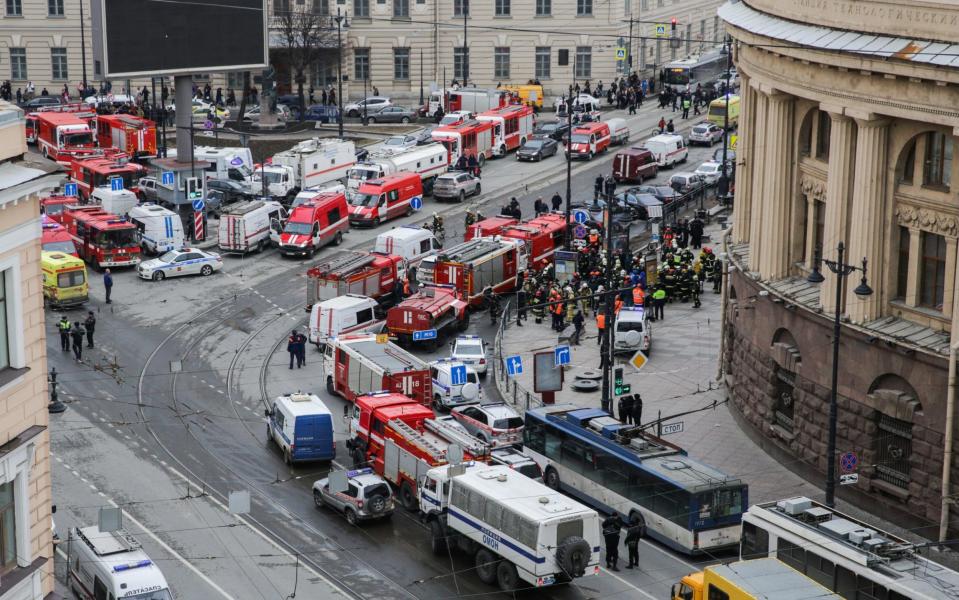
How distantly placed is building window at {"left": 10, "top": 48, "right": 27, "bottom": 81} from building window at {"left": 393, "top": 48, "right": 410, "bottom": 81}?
85.2ft

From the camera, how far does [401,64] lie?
117875 mm

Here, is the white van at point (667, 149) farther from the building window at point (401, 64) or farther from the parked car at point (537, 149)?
the building window at point (401, 64)

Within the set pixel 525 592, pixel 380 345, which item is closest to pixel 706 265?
pixel 380 345

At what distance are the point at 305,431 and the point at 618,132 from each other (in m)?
53.5

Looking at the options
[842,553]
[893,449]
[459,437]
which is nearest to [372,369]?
[459,437]

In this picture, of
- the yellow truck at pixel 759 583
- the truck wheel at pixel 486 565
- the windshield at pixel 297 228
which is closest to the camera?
the yellow truck at pixel 759 583

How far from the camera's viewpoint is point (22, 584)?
89.8 feet

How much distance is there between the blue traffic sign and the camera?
5591 centimetres

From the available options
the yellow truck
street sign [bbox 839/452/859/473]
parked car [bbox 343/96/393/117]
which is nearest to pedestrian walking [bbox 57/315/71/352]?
street sign [bbox 839/452/859/473]

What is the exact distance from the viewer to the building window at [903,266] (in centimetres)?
4609

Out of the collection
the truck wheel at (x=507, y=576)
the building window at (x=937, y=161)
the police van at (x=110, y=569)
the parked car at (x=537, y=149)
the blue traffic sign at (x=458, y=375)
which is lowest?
the truck wheel at (x=507, y=576)

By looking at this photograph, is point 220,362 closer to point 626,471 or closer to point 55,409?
point 55,409

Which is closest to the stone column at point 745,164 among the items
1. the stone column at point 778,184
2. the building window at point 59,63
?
the stone column at point 778,184

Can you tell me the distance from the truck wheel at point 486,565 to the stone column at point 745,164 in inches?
748
